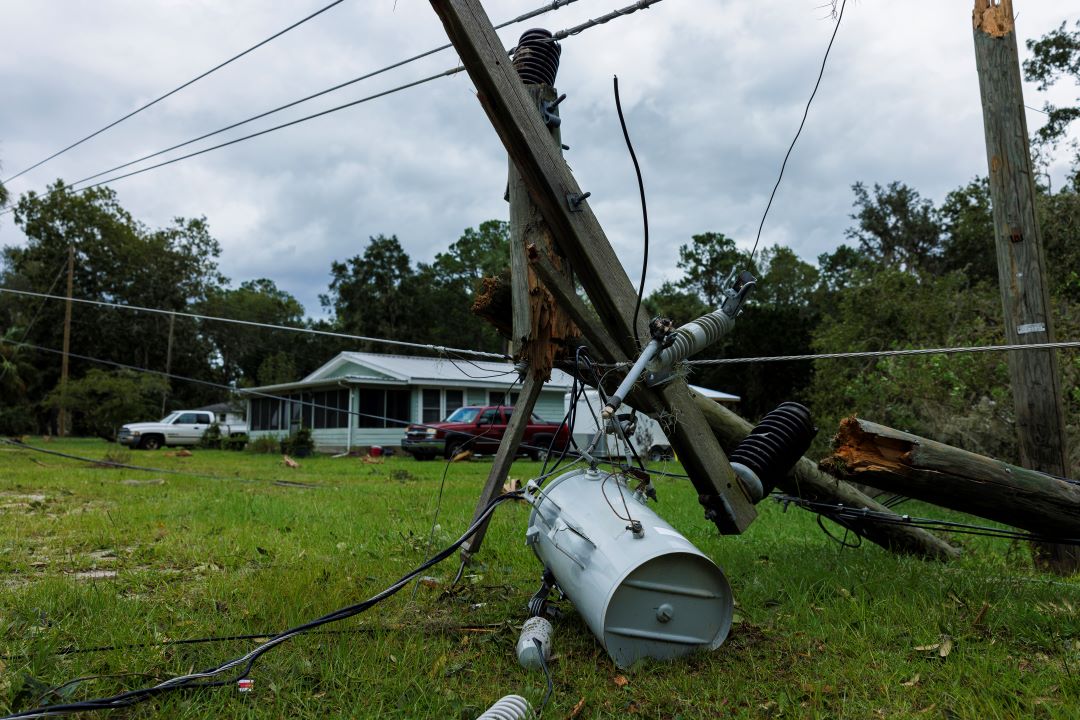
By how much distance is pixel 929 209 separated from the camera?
127ft

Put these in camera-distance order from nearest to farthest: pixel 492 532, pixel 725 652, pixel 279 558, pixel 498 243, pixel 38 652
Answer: pixel 38 652
pixel 725 652
pixel 279 558
pixel 492 532
pixel 498 243

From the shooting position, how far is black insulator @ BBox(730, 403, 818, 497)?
3.60 meters

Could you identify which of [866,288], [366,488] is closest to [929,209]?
[866,288]

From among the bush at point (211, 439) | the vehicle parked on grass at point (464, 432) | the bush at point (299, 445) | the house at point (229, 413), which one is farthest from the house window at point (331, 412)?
the house at point (229, 413)

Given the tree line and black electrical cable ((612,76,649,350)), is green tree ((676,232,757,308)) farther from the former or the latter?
black electrical cable ((612,76,649,350))

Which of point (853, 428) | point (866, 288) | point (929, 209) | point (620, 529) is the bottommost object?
point (620, 529)

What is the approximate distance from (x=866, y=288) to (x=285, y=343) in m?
47.0

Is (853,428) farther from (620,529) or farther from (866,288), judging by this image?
(866,288)

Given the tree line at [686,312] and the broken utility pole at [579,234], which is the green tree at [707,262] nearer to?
the tree line at [686,312]

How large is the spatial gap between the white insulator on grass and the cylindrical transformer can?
463 millimetres

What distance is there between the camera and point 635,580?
2.88 metres

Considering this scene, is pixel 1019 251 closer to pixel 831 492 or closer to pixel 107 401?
pixel 831 492

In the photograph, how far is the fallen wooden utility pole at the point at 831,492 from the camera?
15.3 ft

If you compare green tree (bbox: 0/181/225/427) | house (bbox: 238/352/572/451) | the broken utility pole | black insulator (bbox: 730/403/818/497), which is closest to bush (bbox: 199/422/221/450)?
house (bbox: 238/352/572/451)
